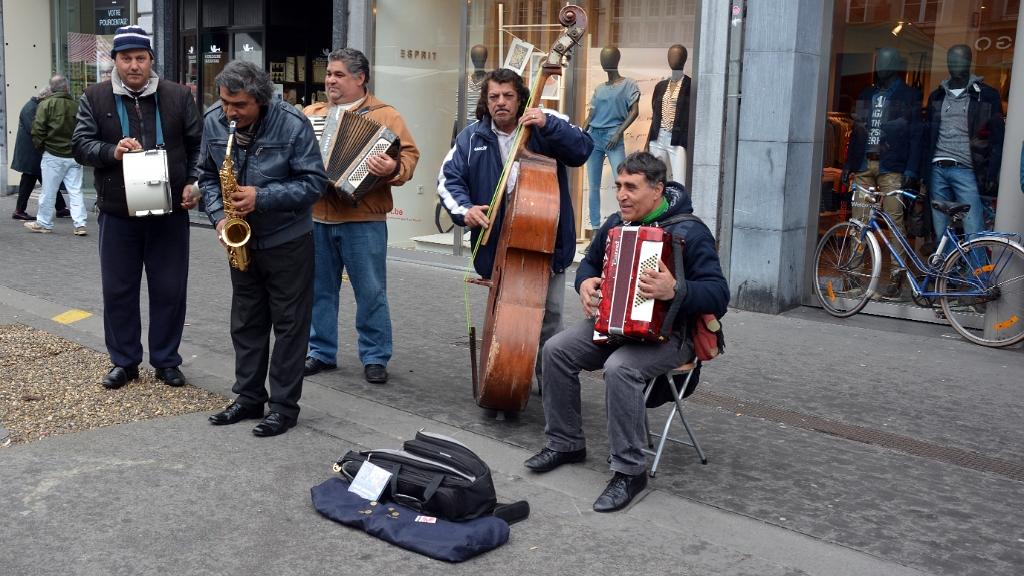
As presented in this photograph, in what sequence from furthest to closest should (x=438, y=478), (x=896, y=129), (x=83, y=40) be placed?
(x=83, y=40), (x=896, y=129), (x=438, y=478)

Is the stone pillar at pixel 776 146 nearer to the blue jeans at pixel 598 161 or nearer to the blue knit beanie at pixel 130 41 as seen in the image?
the blue jeans at pixel 598 161

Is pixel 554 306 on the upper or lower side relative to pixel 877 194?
lower

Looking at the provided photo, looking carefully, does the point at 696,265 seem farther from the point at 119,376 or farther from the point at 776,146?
the point at 776,146

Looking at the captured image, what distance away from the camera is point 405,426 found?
218 inches

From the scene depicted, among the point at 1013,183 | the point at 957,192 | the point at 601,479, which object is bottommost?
the point at 601,479

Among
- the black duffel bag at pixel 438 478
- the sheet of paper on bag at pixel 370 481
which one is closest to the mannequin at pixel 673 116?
the black duffel bag at pixel 438 478

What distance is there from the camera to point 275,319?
17.8ft

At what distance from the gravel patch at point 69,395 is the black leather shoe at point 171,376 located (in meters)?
0.04

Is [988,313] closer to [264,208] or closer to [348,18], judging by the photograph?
[264,208]

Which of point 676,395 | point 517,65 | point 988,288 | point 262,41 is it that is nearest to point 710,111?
point 988,288

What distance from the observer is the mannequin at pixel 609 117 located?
10289mm

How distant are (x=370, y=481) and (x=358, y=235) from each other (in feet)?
7.65

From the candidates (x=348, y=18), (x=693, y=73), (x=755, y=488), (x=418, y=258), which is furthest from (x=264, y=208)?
(x=348, y=18)

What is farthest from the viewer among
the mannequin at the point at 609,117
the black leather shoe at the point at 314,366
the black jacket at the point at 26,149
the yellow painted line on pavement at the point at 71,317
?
the black jacket at the point at 26,149
